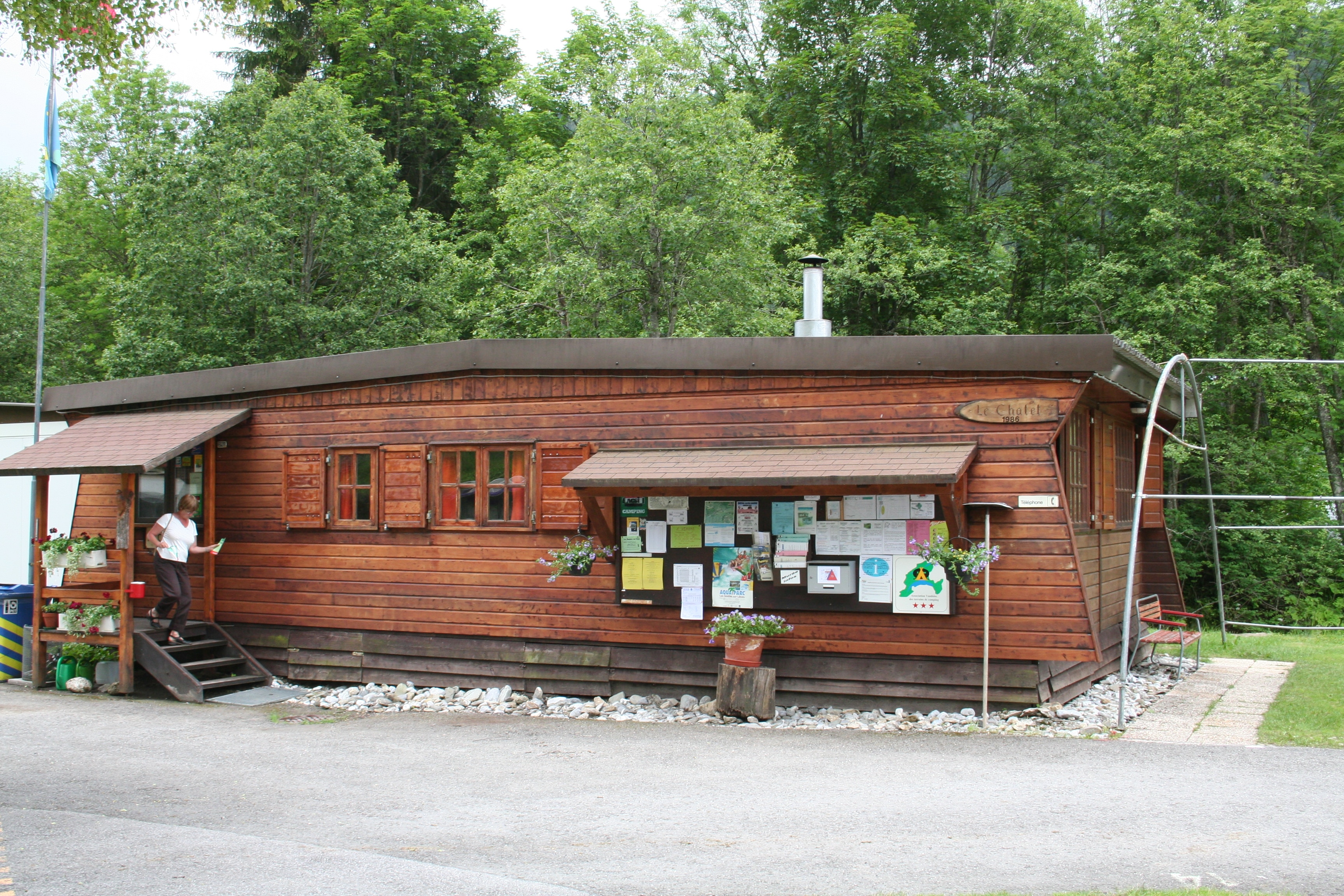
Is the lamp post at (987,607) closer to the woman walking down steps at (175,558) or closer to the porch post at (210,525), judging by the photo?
the woman walking down steps at (175,558)

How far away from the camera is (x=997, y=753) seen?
788cm

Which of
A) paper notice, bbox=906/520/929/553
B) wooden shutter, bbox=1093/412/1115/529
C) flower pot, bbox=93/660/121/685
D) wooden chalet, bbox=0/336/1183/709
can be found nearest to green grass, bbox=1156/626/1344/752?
wooden chalet, bbox=0/336/1183/709

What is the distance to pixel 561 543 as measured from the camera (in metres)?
10.4

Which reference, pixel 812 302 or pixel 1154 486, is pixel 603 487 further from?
pixel 1154 486

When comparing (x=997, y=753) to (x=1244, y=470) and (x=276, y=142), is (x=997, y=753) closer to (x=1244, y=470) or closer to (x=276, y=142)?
(x=1244, y=470)

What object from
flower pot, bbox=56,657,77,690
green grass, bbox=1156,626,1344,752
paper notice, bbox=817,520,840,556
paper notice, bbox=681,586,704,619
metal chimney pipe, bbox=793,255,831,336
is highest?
metal chimney pipe, bbox=793,255,831,336

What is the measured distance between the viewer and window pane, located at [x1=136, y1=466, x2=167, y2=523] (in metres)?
12.4

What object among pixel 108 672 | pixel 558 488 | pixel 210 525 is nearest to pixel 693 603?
pixel 558 488

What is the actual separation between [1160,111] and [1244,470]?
23.3 feet

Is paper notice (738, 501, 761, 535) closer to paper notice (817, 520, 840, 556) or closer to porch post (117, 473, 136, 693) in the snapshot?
paper notice (817, 520, 840, 556)

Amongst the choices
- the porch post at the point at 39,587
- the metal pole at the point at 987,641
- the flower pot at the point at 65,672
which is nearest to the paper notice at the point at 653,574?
the metal pole at the point at 987,641

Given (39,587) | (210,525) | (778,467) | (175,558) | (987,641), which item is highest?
(778,467)

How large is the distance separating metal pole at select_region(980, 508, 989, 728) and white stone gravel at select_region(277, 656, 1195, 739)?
0.09 meters

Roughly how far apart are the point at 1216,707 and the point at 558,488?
19.7 feet
